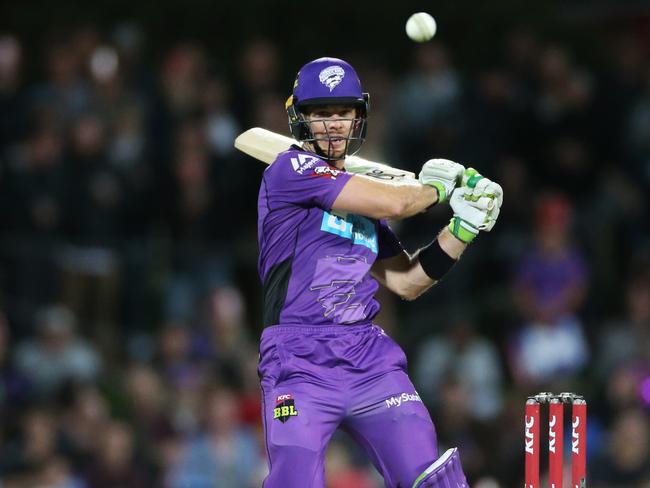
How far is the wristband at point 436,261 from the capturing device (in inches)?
234

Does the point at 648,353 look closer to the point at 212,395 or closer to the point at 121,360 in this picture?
the point at 212,395

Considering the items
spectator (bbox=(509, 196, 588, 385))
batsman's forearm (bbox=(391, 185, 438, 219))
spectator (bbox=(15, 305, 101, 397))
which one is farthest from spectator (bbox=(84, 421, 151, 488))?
batsman's forearm (bbox=(391, 185, 438, 219))

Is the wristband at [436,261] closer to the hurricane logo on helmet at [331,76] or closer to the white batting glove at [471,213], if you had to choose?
the white batting glove at [471,213]

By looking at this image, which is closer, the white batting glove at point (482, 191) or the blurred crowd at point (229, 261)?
the white batting glove at point (482, 191)

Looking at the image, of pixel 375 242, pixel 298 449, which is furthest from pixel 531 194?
pixel 298 449

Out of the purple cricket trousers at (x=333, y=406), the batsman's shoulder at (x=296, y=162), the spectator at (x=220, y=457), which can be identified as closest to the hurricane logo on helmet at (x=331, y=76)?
the batsman's shoulder at (x=296, y=162)

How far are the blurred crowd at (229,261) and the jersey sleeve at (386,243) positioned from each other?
3411mm

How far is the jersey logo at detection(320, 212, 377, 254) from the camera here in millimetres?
5602

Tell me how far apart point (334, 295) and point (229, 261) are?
18.4 feet

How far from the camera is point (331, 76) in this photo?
18.6 feet

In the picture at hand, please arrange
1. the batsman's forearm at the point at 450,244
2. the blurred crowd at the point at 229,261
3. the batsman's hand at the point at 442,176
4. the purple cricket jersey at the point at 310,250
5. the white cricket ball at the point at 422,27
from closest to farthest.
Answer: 1. the purple cricket jersey at the point at 310,250
2. the batsman's hand at the point at 442,176
3. the batsman's forearm at the point at 450,244
4. the white cricket ball at the point at 422,27
5. the blurred crowd at the point at 229,261

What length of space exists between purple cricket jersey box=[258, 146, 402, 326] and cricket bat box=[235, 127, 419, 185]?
13.8 inches

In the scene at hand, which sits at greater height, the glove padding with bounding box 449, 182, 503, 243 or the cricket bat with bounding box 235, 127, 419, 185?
the cricket bat with bounding box 235, 127, 419, 185

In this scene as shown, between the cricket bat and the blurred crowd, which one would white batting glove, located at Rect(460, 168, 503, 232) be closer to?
the cricket bat
